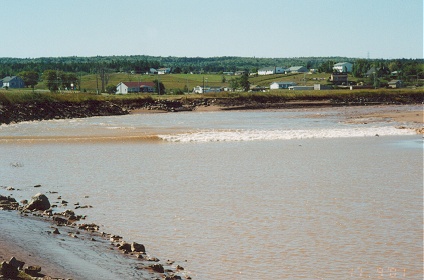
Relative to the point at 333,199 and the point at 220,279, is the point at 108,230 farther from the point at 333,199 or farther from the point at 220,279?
the point at 333,199

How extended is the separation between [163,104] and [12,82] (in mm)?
89105

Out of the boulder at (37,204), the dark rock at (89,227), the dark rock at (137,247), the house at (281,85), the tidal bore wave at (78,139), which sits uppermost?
the boulder at (37,204)

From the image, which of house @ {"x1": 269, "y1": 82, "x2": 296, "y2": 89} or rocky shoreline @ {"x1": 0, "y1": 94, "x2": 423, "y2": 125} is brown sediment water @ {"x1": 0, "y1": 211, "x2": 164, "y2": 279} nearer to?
rocky shoreline @ {"x1": 0, "y1": 94, "x2": 423, "y2": 125}

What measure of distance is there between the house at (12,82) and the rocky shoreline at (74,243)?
525ft

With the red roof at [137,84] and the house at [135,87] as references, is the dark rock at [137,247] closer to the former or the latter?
the house at [135,87]

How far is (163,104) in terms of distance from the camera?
96.4m

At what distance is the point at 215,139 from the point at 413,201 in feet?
83.8

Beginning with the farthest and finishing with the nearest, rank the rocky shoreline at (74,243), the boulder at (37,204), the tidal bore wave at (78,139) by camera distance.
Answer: the tidal bore wave at (78,139), the boulder at (37,204), the rocky shoreline at (74,243)

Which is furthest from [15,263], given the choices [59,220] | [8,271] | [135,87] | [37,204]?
[135,87]

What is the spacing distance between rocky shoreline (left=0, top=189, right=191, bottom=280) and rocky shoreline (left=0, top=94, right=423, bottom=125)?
1944 inches

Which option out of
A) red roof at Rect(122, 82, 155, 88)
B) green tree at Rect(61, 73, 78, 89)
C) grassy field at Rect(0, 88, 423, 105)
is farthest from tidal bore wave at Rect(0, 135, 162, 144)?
red roof at Rect(122, 82, 155, 88)

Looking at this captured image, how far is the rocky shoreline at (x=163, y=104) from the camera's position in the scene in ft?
238

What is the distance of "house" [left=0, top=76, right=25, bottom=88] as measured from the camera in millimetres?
170913

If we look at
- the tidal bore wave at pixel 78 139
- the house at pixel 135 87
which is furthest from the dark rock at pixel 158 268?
the house at pixel 135 87
